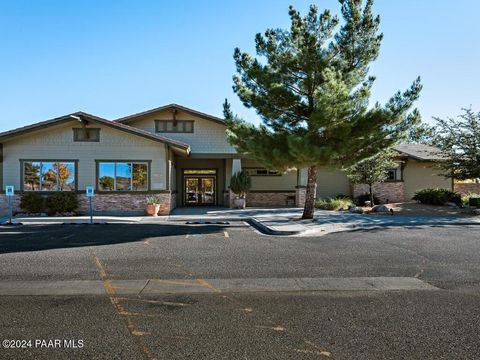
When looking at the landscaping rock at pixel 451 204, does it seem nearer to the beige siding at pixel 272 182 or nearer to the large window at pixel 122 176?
the beige siding at pixel 272 182

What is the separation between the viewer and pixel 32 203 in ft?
60.3

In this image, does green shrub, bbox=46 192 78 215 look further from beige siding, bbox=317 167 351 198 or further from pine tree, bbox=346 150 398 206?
beige siding, bbox=317 167 351 198

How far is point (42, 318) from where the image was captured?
4.63 metres

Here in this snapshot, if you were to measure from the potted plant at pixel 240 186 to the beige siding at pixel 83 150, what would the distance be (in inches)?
182

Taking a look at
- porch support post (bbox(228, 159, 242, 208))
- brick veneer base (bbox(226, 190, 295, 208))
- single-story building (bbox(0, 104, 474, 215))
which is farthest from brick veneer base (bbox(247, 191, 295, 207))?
single-story building (bbox(0, 104, 474, 215))

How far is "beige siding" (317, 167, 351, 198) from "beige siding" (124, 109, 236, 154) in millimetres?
7545

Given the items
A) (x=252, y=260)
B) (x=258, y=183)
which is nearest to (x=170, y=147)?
(x=258, y=183)

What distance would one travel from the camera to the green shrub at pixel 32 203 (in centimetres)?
1838

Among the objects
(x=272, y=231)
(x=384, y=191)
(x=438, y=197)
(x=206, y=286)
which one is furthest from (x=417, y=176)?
(x=206, y=286)

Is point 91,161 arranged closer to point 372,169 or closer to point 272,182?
point 272,182

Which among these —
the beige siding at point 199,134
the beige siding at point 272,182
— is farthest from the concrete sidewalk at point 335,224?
the beige siding at point 272,182

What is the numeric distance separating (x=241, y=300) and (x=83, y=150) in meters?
16.5

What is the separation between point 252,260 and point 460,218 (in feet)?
46.0

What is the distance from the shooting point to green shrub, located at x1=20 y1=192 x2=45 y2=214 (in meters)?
18.4
